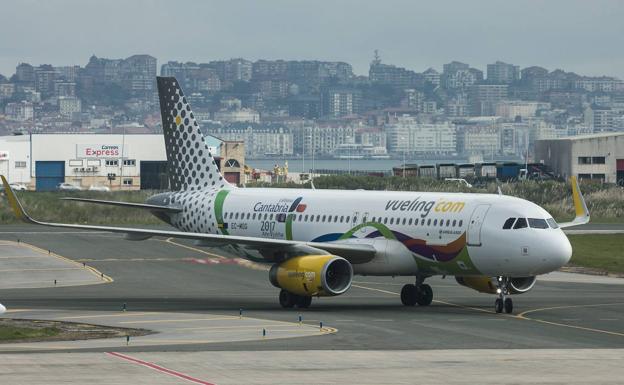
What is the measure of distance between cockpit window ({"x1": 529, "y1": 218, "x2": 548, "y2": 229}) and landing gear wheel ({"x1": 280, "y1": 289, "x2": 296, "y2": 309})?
9291 mm

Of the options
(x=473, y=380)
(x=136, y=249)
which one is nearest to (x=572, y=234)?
(x=136, y=249)

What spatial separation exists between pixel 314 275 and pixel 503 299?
22.7 feet

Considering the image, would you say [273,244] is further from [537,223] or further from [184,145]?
[184,145]

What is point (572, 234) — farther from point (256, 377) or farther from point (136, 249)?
point (256, 377)

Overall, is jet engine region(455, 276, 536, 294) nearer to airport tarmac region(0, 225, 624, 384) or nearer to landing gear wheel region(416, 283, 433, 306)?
airport tarmac region(0, 225, 624, 384)

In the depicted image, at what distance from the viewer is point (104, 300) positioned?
59.7m

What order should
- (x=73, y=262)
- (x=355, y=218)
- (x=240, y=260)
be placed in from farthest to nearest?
(x=240, y=260) < (x=73, y=262) < (x=355, y=218)

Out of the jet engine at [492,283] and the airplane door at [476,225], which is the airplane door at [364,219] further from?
the airplane door at [476,225]

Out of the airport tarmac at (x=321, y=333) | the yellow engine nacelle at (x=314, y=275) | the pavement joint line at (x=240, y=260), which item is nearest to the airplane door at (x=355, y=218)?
the airport tarmac at (x=321, y=333)

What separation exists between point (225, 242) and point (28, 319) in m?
9.34

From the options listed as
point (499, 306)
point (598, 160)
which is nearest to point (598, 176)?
point (598, 160)

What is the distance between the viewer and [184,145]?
225ft

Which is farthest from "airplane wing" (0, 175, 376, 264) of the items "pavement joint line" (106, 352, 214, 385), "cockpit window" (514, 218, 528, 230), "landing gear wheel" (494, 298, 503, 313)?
"pavement joint line" (106, 352, 214, 385)

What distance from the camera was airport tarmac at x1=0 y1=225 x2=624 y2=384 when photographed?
38031mm
